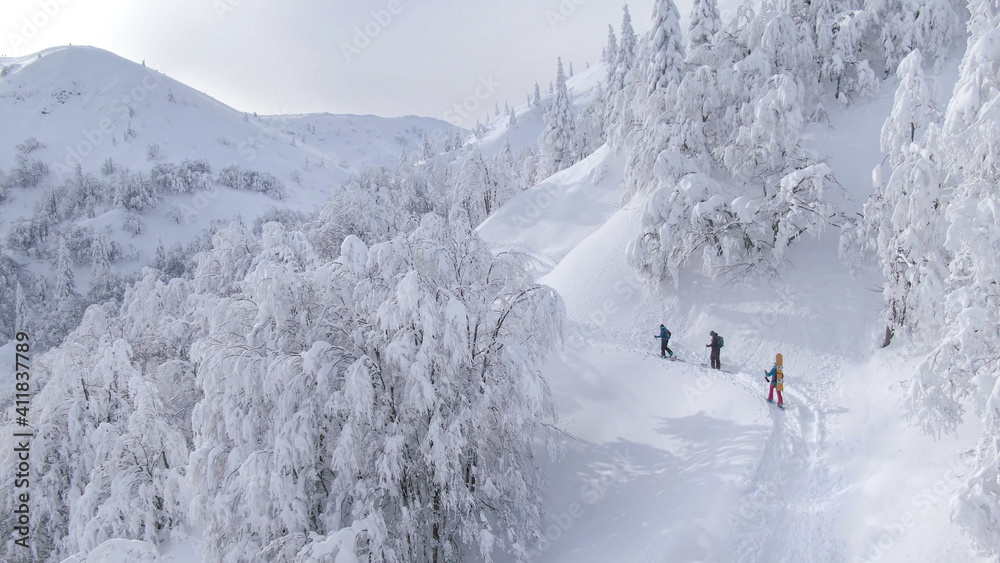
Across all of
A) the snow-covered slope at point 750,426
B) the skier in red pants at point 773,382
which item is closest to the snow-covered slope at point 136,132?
the snow-covered slope at point 750,426

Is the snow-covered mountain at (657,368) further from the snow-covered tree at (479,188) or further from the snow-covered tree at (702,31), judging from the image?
the snow-covered tree at (479,188)

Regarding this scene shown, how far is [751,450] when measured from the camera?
36.3 ft

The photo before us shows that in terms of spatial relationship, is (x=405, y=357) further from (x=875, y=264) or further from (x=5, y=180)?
(x=5, y=180)

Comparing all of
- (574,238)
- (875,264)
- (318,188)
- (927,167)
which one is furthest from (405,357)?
(318,188)

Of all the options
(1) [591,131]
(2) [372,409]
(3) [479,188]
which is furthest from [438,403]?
(1) [591,131]

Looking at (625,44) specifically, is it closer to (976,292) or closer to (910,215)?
(910,215)

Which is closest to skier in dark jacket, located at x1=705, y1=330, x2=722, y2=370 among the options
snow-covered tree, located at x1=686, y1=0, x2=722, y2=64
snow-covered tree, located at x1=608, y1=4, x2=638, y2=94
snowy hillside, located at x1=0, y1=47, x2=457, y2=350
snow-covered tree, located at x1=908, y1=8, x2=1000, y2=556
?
snow-covered tree, located at x1=908, y1=8, x2=1000, y2=556

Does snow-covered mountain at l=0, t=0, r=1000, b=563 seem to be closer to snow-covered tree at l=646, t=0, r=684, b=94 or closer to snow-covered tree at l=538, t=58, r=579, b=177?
snow-covered tree at l=646, t=0, r=684, b=94

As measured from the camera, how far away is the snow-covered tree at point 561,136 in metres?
47.1

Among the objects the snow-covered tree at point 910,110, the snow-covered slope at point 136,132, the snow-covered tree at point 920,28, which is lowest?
the snow-covered tree at point 910,110

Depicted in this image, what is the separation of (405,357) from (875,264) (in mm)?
15003

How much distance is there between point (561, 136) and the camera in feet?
156

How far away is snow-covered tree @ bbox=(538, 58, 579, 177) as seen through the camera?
1854 inches

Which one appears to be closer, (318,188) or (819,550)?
(819,550)
